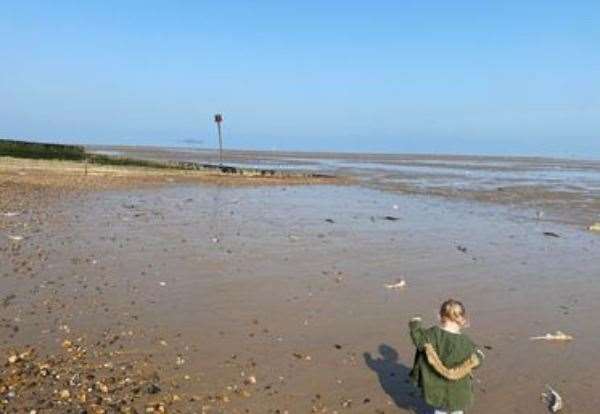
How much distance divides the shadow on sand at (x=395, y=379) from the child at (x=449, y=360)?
0.38 m

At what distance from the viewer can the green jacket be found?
6.18 metres

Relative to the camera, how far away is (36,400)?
20.0 feet

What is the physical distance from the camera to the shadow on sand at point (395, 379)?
6.68 metres

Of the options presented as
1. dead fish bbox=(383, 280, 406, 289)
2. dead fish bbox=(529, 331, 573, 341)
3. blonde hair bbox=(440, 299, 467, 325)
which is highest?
blonde hair bbox=(440, 299, 467, 325)

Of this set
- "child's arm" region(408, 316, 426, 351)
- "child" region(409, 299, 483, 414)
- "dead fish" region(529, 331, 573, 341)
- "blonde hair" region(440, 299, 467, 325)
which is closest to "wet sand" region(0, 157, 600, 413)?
"dead fish" region(529, 331, 573, 341)

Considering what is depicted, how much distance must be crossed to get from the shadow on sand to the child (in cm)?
38

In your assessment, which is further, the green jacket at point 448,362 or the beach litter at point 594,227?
the beach litter at point 594,227

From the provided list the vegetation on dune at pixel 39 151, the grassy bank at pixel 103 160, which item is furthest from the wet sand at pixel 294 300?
the vegetation on dune at pixel 39 151

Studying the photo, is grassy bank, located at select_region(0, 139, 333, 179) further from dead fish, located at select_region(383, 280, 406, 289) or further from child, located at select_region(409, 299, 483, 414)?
child, located at select_region(409, 299, 483, 414)

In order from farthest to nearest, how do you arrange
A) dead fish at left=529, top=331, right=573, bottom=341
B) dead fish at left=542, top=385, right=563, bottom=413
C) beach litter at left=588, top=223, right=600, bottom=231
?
beach litter at left=588, top=223, right=600, bottom=231 → dead fish at left=529, top=331, right=573, bottom=341 → dead fish at left=542, top=385, right=563, bottom=413

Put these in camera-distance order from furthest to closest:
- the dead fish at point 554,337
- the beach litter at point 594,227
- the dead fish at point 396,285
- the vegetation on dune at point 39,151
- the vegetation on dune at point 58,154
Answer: the vegetation on dune at point 39,151, the vegetation on dune at point 58,154, the beach litter at point 594,227, the dead fish at point 396,285, the dead fish at point 554,337

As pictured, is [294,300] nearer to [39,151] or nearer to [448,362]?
[448,362]

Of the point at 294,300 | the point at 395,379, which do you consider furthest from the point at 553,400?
the point at 294,300

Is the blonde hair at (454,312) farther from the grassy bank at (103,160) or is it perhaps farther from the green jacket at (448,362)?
the grassy bank at (103,160)
